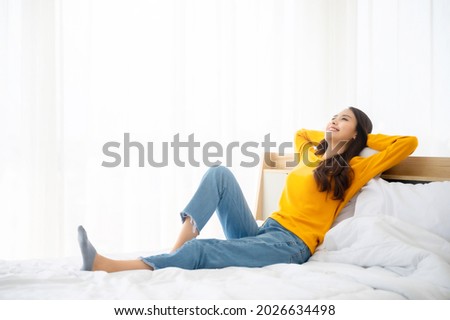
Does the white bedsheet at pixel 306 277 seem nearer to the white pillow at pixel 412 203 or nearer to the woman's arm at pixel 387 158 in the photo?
the white pillow at pixel 412 203

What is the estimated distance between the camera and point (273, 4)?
9.29 feet

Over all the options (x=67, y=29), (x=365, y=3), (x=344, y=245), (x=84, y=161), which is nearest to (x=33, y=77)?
(x=67, y=29)

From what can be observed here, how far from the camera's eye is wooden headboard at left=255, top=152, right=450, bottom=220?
1.67 metres

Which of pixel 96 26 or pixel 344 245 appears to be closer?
pixel 344 245

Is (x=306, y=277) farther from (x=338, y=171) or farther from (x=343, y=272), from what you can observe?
(x=338, y=171)

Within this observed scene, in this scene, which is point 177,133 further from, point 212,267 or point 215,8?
point 212,267

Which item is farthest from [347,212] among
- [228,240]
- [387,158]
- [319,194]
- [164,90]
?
[164,90]

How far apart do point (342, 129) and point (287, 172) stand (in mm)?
455

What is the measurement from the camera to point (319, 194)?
1.63 metres

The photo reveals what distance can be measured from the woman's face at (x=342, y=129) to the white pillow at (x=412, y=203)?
0.25 m

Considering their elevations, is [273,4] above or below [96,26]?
above

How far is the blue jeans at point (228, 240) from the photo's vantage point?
131cm

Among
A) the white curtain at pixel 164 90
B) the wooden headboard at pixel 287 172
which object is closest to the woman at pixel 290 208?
the wooden headboard at pixel 287 172

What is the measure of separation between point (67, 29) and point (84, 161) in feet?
2.60
